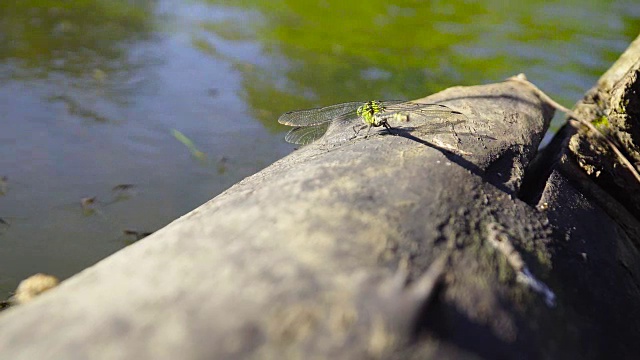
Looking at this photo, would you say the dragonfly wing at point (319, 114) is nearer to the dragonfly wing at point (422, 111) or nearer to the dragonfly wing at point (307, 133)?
the dragonfly wing at point (307, 133)

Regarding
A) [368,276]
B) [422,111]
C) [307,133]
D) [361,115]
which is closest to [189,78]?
[307,133]

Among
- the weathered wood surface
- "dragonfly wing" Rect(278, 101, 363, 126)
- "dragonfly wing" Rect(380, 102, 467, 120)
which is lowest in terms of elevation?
the weathered wood surface

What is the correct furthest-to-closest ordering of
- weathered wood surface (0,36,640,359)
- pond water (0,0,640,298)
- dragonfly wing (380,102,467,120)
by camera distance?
pond water (0,0,640,298), dragonfly wing (380,102,467,120), weathered wood surface (0,36,640,359)

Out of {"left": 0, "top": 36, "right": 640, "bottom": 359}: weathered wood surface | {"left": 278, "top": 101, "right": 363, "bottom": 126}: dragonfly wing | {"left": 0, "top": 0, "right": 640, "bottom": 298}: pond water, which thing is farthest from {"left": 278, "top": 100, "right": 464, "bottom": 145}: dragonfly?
{"left": 0, "top": 0, "right": 640, "bottom": 298}: pond water

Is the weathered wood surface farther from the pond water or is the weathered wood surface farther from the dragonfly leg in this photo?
the pond water

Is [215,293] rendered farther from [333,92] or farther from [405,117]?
[333,92]

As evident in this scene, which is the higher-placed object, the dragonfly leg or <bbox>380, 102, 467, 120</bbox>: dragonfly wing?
<bbox>380, 102, 467, 120</bbox>: dragonfly wing

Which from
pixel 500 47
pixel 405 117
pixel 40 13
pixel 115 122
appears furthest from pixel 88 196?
pixel 500 47
